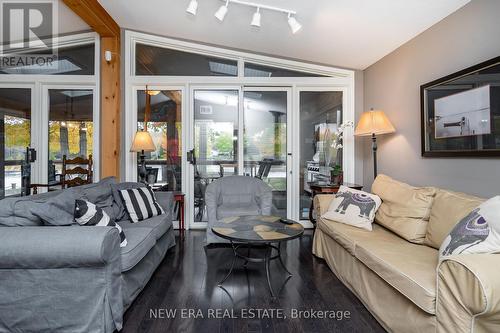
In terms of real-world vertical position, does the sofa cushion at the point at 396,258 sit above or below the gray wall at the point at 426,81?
below

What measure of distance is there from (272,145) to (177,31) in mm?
2125

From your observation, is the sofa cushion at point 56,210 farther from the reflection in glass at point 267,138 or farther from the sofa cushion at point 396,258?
the reflection in glass at point 267,138

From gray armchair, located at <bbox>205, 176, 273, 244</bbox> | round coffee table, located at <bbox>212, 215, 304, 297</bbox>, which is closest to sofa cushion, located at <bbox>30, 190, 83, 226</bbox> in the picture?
round coffee table, located at <bbox>212, 215, 304, 297</bbox>

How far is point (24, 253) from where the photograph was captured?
5.30ft

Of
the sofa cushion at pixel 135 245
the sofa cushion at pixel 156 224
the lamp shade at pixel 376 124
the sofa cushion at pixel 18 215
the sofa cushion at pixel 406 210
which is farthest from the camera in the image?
the lamp shade at pixel 376 124

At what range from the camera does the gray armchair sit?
10.9 feet

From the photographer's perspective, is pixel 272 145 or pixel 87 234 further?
pixel 272 145

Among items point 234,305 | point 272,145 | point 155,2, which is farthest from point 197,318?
point 155,2

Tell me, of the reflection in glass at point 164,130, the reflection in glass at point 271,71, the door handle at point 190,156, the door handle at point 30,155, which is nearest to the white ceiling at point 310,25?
the reflection in glass at point 271,71

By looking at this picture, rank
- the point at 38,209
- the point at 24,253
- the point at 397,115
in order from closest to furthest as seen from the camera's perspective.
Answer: the point at 24,253 → the point at 38,209 → the point at 397,115

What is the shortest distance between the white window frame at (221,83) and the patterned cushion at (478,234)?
8.63 ft

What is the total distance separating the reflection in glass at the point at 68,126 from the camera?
421 centimetres

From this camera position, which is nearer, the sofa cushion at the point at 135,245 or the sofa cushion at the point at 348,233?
the sofa cushion at the point at 135,245

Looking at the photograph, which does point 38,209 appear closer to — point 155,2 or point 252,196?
point 252,196
